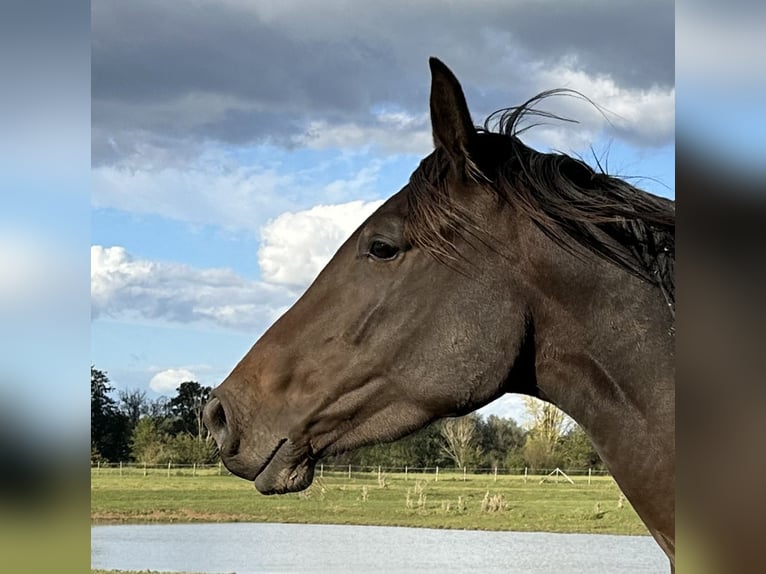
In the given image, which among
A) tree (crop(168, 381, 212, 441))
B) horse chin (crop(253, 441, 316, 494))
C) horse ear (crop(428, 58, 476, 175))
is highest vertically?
horse ear (crop(428, 58, 476, 175))

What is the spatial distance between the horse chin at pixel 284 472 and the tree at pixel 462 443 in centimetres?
1493

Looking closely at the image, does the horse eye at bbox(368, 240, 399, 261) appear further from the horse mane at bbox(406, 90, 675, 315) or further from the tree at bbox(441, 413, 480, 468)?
the tree at bbox(441, 413, 480, 468)

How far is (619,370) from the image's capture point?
4.73ft

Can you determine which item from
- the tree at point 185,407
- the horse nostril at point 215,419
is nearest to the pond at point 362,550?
the tree at point 185,407

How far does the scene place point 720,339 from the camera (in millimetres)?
Answer: 612

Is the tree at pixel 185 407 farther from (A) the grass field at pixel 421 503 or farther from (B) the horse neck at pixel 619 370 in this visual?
(B) the horse neck at pixel 619 370

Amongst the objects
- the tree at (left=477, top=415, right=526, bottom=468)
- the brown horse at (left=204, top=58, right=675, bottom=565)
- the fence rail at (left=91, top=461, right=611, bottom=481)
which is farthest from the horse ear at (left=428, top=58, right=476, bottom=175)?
the tree at (left=477, top=415, right=526, bottom=468)

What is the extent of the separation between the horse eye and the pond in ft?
36.1

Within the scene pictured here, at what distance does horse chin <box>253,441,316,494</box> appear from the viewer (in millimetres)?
1629

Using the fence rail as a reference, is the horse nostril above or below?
above

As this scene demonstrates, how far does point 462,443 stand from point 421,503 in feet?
10.6

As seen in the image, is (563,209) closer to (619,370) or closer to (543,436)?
(619,370)

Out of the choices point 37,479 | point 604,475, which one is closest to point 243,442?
point 37,479

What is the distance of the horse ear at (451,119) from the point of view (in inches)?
58.4
